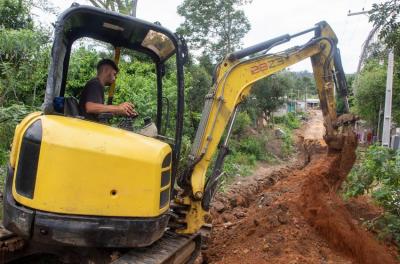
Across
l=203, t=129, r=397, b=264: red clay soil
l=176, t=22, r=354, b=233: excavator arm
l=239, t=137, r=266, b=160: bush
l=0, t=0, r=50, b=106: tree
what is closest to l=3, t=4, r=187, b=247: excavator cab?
l=176, t=22, r=354, b=233: excavator arm

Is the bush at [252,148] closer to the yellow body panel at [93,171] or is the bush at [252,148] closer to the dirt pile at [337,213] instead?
the dirt pile at [337,213]

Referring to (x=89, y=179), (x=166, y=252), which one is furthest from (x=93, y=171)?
(x=166, y=252)

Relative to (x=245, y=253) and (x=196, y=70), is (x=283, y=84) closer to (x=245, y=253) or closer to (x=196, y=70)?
(x=196, y=70)

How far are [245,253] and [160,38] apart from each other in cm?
296

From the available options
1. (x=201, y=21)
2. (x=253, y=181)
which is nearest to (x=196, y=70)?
(x=253, y=181)

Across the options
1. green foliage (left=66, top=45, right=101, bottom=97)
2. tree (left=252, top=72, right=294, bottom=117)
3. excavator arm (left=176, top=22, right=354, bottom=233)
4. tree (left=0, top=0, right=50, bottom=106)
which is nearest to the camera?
excavator arm (left=176, top=22, right=354, bottom=233)

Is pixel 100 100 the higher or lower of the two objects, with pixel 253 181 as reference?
higher

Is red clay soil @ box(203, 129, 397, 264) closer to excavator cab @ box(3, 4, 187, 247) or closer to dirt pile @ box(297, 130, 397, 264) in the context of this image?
dirt pile @ box(297, 130, 397, 264)

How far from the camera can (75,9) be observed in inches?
154

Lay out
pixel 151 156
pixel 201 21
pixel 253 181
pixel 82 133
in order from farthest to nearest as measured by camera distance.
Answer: pixel 201 21, pixel 253 181, pixel 151 156, pixel 82 133

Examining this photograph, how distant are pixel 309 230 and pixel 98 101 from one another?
3.75 metres

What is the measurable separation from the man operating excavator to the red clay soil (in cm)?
261

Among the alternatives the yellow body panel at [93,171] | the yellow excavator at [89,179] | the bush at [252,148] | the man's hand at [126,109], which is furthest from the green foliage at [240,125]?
the yellow body panel at [93,171]

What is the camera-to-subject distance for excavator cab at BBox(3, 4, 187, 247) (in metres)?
3.58
